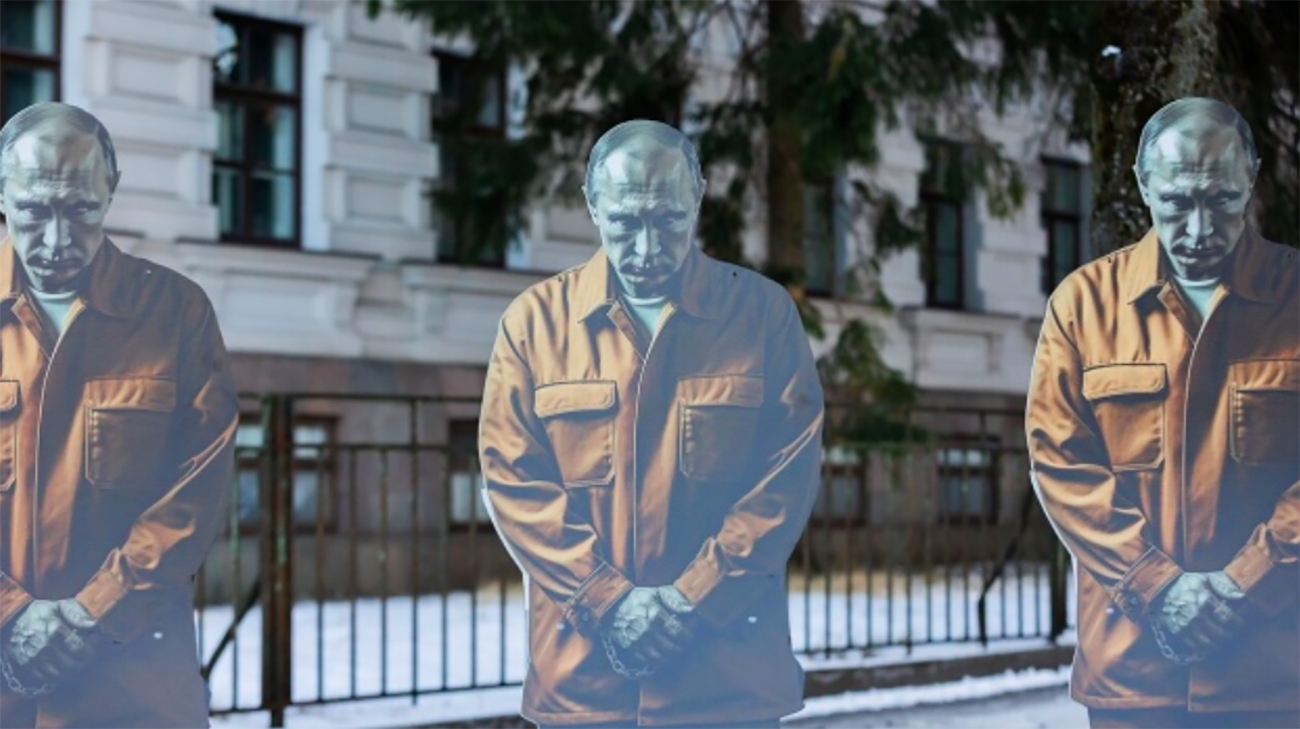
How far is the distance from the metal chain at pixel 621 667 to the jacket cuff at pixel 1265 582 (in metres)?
1.28

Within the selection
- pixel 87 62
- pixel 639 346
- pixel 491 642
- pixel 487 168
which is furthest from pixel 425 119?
pixel 639 346

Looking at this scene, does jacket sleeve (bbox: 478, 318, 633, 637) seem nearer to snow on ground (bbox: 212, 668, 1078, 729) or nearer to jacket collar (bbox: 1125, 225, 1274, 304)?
jacket collar (bbox: 1125, 225, 1274, 304)

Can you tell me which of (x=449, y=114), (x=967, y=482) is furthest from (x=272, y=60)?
(x=967, y=482)

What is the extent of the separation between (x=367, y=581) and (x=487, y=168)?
2.62 m

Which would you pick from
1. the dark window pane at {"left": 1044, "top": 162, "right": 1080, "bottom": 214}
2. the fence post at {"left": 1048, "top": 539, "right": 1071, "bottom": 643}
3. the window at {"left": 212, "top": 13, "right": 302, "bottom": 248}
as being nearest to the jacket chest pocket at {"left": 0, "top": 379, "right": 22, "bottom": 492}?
the fence post at {"left": 1048, "top": 539, "right": 1071, "bottom": 643}

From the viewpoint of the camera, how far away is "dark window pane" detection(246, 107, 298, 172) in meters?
14.2

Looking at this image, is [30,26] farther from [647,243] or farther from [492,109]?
[647,243]

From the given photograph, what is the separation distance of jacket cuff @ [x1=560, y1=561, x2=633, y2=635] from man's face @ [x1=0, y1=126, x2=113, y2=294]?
124cm

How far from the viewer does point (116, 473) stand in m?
4.67

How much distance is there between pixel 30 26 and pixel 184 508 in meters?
9.08

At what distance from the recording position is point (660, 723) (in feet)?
15.2

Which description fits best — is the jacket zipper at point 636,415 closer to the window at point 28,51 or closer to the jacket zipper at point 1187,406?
the jacket zipper at point 1187,406

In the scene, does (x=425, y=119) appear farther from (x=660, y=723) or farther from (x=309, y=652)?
(x=660, y=723)

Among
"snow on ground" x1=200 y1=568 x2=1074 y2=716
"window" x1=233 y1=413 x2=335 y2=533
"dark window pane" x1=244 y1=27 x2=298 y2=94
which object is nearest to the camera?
"window" x1=233 y1=413 x2=335 y2=533
